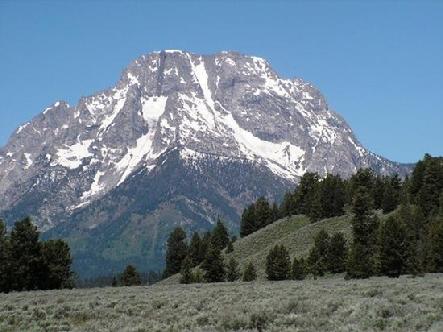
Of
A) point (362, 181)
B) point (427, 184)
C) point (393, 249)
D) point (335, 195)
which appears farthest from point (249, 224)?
point (393, 249)

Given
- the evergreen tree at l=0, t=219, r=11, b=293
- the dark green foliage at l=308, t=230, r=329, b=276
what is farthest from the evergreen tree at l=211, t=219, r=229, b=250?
the evergreen tree at l=0, t=219, r=11, b=293

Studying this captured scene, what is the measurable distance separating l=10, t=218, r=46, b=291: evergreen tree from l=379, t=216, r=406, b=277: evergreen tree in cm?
4331

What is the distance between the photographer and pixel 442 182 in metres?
117

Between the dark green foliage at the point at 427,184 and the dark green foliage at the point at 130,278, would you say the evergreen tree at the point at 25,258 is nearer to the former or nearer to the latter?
the dark green foliage at the point at 130,278

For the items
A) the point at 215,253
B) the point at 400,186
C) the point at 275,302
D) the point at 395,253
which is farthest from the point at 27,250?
the point at 400,186

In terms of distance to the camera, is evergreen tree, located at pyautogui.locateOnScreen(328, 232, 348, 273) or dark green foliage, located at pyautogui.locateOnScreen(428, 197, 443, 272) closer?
dark green foliage, located at pyautogui.locateOnScreen(428, 197, 443, 272)

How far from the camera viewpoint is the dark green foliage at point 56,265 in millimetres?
81688

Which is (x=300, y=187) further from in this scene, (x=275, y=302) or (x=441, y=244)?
(x=275, y=302)

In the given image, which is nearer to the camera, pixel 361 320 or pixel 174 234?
pixel 361 320

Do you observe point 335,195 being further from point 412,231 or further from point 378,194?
point 412,231

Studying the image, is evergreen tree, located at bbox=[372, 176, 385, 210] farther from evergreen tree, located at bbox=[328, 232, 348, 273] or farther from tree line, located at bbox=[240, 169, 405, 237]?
evergreen tree, located at bbox=[328, 232, 348, 273]

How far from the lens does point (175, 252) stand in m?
160

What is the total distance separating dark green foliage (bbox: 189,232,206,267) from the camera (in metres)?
146

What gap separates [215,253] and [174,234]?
5878 centimetres
